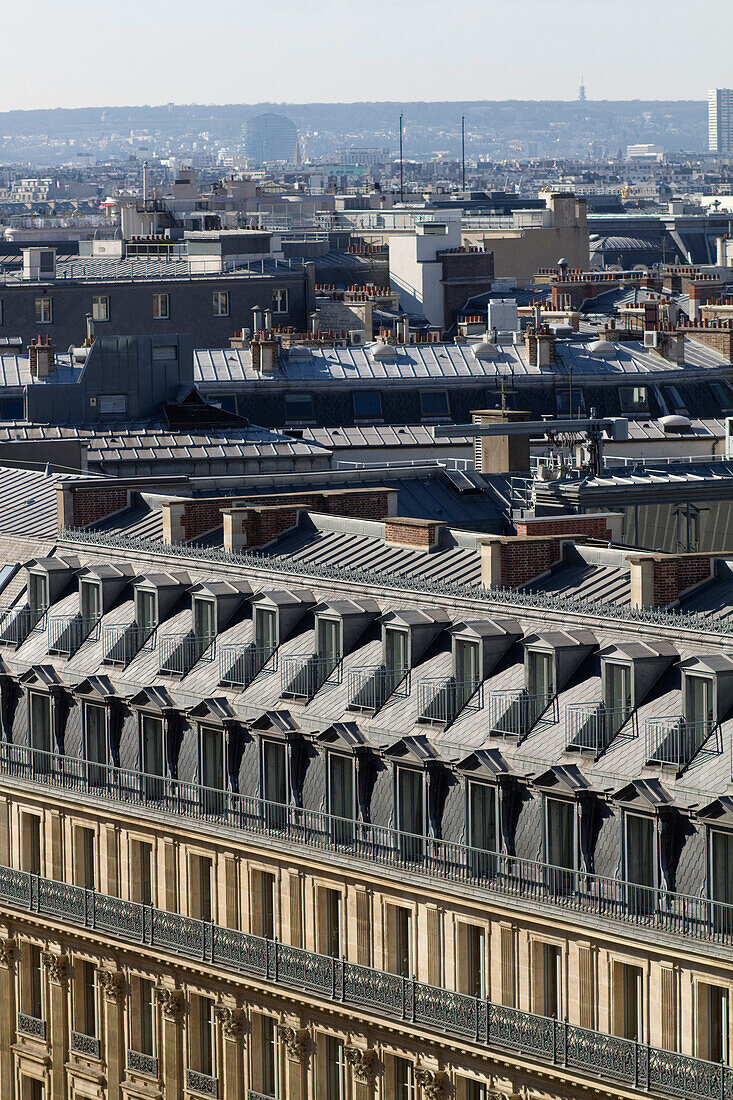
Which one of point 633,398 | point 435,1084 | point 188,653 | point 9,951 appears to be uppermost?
point 188,653

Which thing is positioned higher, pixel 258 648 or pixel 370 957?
pixel 258 648

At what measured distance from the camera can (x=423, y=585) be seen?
44719 mm

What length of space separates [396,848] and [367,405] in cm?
4958

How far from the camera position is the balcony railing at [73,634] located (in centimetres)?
5012

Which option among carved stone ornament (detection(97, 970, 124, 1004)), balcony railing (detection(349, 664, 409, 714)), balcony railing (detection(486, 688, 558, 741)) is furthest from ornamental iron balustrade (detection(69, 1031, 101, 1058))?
balcony railing (detection(486, 688, 558, 741))

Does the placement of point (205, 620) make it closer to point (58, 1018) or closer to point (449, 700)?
point (449, 700)

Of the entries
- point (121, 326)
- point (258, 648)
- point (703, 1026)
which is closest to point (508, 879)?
point (703, 1026)

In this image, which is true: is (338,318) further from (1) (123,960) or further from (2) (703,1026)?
(2) (703,1026)

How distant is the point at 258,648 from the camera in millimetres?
46031

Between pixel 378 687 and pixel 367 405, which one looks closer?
pixel 378 687

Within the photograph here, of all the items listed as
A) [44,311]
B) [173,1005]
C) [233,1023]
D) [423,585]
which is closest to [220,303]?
[44,311]

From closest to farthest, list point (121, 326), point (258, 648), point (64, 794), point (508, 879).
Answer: point (508, 879), point (258, 648), point (64, 794), point (121, 326)

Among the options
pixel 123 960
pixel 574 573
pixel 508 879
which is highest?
pixel 574 573

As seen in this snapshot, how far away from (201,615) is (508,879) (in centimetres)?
936
